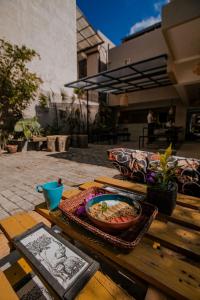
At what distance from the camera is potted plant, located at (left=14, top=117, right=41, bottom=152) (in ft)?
19.2

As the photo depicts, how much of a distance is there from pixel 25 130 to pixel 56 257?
598 centimetres

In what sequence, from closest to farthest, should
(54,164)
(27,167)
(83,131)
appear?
(27,167) → (54,164) → (83,131)

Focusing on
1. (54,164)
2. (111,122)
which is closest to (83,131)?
(111,122)

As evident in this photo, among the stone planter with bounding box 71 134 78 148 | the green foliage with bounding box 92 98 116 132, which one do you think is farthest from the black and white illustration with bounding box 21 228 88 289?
the green foliage with bounding box 92 98 116 132

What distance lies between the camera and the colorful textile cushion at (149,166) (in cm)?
149

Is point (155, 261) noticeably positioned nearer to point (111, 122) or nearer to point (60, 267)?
point (60, 267)

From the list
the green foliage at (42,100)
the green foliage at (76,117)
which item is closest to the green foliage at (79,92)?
the green foliage at (76,117)

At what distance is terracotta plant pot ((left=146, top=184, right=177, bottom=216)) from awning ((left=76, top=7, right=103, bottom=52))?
11.1 m

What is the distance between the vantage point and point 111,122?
37.7 ft

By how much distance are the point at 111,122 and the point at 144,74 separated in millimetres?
5134

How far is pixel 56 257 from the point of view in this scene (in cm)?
66

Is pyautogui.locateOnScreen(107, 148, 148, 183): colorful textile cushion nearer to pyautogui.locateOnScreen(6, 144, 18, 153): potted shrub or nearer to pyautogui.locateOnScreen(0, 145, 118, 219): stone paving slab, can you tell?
pyautogui.locateOnScreen(0, 145, 118, 219): stone paving slab

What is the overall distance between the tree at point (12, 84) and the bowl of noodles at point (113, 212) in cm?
606

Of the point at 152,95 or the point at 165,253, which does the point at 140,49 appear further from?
the point at 165,253
